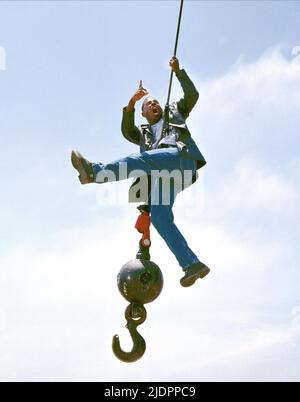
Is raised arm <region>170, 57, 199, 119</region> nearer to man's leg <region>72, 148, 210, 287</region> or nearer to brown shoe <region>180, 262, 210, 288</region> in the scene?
man's leg <region>72, 148, 210, 287</region>

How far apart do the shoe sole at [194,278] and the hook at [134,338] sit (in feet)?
1.68

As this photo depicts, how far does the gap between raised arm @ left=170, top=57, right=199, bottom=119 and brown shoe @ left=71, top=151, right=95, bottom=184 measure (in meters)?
1.60

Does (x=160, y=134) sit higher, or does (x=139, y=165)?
(x=160, y=134)

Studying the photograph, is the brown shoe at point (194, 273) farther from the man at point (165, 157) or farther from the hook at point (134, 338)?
the hook at point (134, 338)

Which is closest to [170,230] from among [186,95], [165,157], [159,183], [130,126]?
[159,183]

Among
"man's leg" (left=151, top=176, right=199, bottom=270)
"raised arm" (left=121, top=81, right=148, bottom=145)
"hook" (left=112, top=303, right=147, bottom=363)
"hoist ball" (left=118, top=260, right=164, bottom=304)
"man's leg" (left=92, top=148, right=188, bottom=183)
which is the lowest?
"hook" (left=112, top=303, right=147, bottom=363)

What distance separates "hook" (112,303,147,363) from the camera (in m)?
5.57

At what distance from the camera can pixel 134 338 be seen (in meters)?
5.66

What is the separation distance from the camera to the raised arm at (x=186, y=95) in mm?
6434

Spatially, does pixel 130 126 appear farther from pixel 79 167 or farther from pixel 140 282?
pixel 140 282

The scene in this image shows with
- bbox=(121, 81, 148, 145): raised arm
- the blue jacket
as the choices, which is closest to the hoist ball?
the blue jacket

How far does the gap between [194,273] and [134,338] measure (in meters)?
0.91

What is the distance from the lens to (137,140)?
6773 mm
